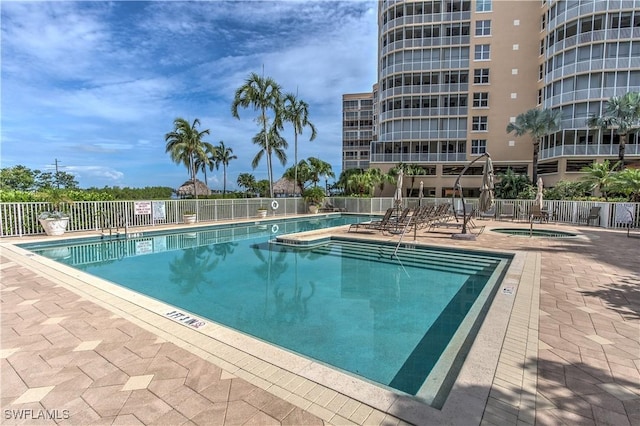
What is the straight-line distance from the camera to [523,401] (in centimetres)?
234

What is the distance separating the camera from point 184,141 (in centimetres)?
2491

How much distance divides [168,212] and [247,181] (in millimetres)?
47890

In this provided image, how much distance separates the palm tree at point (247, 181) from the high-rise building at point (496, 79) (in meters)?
31.4

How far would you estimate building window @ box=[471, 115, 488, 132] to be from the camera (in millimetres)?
34219

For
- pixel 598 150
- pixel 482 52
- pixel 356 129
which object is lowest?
pixel 598 150

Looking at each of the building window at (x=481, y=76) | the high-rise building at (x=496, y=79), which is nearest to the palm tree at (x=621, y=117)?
the high-rise building at (x=496, y=79)

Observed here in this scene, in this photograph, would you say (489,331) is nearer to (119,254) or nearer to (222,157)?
(119,254)

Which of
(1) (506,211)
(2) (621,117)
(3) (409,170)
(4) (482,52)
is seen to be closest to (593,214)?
(1) (506,211)

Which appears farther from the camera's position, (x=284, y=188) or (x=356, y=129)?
(x=356, y=129)

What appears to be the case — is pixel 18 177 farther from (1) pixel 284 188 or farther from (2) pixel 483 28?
(2) pixel 483 28

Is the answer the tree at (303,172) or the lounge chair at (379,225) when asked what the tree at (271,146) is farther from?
the lounge chair at (379,225)

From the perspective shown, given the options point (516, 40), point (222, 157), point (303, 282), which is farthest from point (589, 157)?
point (222, 157)

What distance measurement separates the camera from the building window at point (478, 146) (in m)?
34.3

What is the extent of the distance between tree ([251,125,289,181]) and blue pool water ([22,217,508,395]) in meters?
15.1
